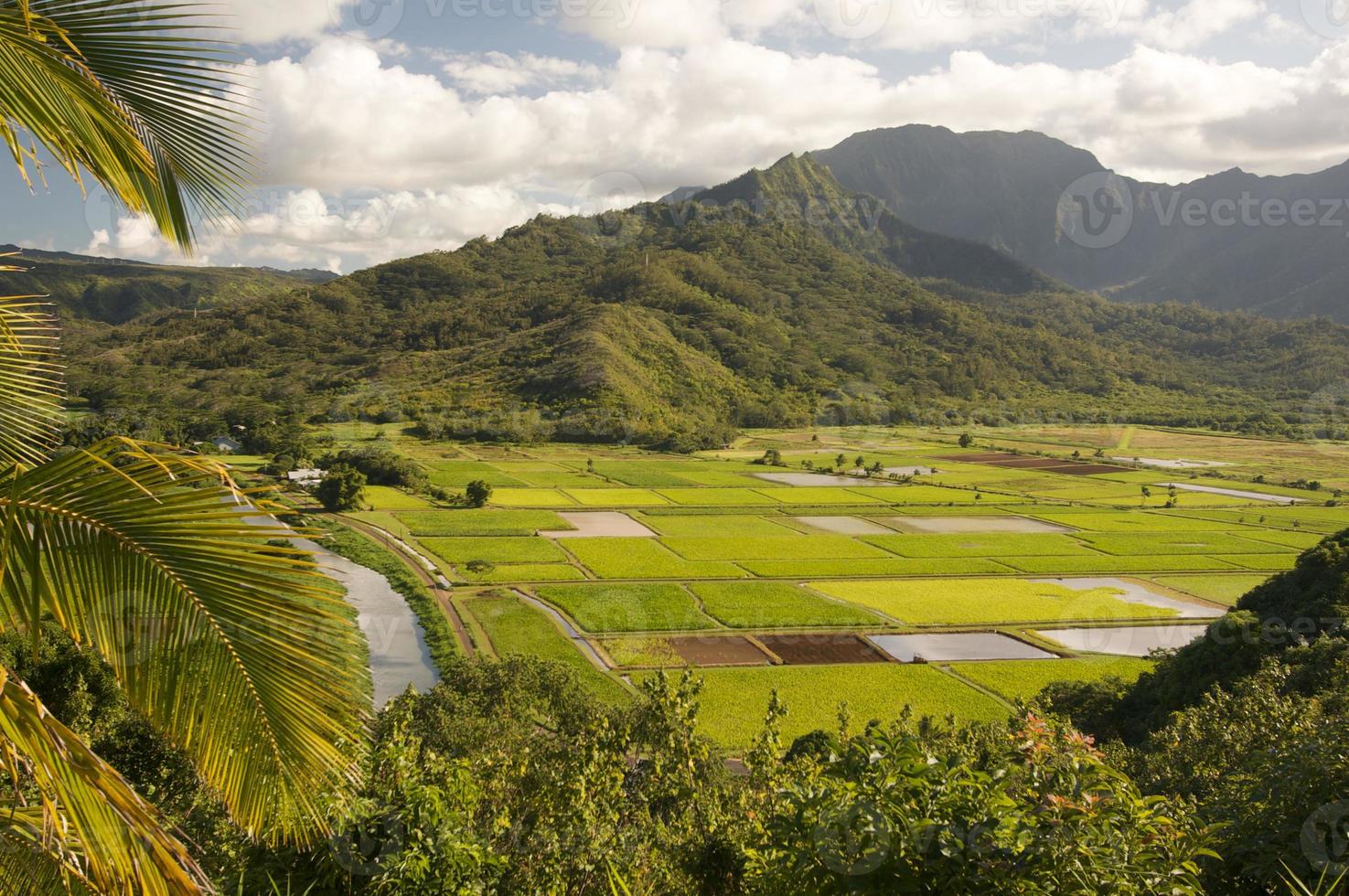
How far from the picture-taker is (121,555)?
94.7 inches

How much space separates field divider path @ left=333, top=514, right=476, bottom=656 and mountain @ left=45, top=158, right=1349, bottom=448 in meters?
25.1

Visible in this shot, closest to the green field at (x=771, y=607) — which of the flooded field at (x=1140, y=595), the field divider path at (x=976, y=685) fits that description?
the field divider path at (x=976, y=685)

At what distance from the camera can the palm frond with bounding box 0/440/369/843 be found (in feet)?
7.65

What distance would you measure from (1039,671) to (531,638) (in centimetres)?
1944

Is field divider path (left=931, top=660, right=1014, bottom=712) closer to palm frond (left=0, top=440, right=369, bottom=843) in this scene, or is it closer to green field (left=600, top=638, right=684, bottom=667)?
green field (left=600, top=638, right=684, bottom=667)

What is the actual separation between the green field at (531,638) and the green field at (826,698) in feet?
11.3

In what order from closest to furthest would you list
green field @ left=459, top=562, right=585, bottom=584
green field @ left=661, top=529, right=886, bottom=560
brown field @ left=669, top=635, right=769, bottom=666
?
brown field @ left=669, top=635, right=769, bottom=666, green field @ left=459, top=562, right=585, bottom=584, green field @ left=661, top=529, right=886, bottom=560

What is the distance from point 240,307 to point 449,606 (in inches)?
4503

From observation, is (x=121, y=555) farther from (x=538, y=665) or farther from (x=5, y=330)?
(x=538, y=665)

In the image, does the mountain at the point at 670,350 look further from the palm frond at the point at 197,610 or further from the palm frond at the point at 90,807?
the palm frond at the point at 90,807

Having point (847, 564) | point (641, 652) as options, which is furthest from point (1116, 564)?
point (641, 652)

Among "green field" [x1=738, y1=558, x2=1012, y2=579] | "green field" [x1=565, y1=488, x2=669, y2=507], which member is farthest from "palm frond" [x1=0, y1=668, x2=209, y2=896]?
"green field" [x1=565, y1=488, x2=669, y2=507]

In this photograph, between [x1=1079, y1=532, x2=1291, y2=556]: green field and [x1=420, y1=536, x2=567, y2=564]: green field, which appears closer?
[x1=420, y1=536, x2=567, y2=564]: green field

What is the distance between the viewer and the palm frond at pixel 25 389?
316 cm
